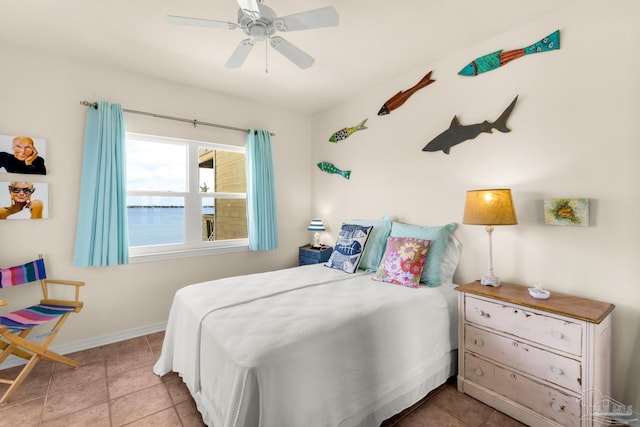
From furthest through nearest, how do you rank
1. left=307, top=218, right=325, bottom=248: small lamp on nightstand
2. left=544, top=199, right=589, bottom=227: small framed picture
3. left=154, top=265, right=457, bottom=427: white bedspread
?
left=307, top=218, right=325, bottom=248: small lamp on nightstand
left=544, top=199, right=589, bottom=227: small framed picture
left=154, top=265, right=457, bottom=427: white bedspread

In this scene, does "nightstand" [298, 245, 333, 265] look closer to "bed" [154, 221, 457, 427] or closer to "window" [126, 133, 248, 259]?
"window" [126, 133, 248, 259]

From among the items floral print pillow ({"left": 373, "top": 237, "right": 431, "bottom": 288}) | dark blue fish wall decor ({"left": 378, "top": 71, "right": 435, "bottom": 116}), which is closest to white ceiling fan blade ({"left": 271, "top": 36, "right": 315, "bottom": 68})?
dark blue fish wall decor ({"left": 378, "top": 71, "right": 435, "bottom": 116})

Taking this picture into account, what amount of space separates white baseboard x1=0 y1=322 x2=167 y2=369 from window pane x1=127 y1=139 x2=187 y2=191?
4.58ft

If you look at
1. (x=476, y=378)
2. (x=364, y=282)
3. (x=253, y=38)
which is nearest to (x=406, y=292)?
(x=364, y=282)

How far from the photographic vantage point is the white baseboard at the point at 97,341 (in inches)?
91.8

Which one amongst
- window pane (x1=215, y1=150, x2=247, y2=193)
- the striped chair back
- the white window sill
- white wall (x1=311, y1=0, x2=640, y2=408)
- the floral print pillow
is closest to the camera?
white wall (x1=311, y1=0, x2=640, y2=408)

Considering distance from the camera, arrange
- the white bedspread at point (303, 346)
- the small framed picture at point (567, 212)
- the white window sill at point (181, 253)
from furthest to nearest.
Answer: the white window sill at point (181, 253)
the small framed picture at point (567, 212)
the white bedspread at point (303, 346)

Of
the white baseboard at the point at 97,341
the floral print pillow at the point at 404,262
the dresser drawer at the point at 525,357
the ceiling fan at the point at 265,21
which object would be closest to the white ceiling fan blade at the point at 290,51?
the ceiling fan at the point at 265,21

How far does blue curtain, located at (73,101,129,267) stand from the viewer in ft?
8.34

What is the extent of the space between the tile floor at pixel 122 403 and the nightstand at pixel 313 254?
1.84 metres

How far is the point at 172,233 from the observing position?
3174 mm

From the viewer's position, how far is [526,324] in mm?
1711

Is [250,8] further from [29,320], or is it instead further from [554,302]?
[29,320]

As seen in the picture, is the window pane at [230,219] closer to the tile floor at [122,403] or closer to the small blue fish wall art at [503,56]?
the tile floor at [122,403]
